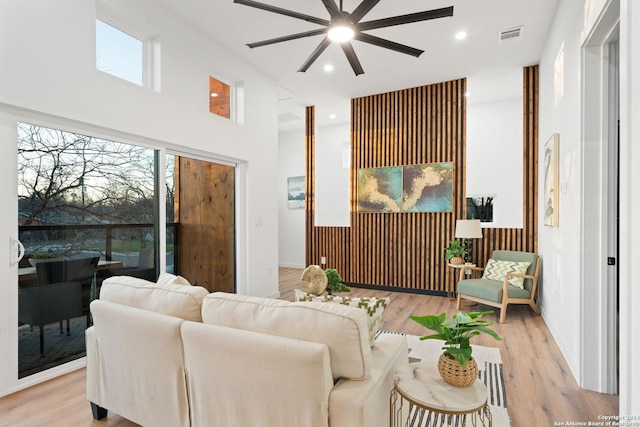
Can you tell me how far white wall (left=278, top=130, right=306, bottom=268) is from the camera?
810 centimetres

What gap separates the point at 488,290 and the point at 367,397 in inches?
130

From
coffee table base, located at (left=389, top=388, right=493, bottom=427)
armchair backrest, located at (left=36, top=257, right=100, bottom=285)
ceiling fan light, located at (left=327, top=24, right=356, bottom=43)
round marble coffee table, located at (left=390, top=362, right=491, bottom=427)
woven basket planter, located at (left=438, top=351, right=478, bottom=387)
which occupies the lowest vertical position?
coffee table base, located at (left=389, top=388, right=493, bottom=427)

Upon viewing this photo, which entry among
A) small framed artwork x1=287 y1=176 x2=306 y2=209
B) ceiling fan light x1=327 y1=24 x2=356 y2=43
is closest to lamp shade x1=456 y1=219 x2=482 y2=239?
ceiling fan light x1=327 y1=24 x2=356 y2=43

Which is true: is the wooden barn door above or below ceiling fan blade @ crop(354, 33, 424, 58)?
below

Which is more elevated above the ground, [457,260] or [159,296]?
[159,296]

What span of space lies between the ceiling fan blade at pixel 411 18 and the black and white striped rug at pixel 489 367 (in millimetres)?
2391

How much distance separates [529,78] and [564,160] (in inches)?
92.0

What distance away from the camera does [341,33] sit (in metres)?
2.78

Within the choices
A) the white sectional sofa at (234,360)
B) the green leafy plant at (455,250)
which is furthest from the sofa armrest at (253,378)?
the green leafy plant at (455,250)

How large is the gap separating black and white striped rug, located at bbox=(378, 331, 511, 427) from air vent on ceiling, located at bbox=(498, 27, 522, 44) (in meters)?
3.41

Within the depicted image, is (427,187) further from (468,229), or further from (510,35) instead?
(510,35)

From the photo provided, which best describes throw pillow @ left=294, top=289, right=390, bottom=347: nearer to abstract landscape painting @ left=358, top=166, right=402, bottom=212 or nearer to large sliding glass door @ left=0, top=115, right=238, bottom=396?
large sliding glass door @ left=0, top=115, right=238, bottom=396

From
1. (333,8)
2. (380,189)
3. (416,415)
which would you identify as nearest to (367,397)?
(416,415)
